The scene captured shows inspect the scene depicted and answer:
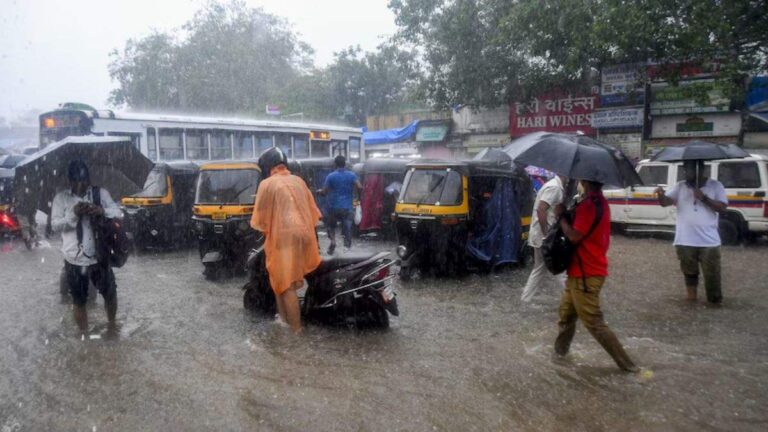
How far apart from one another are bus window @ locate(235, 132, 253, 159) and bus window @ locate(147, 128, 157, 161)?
258 centimetres

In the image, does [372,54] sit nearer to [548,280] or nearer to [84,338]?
[548,280]

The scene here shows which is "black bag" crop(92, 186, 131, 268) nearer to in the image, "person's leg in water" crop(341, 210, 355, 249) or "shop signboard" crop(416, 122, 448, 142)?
"person's leg in water" crop(341, 210, 355, 249)

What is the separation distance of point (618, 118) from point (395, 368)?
54.8ft

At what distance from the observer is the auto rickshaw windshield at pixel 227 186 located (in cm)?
938

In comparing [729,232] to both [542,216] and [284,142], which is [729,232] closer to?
[542,216]

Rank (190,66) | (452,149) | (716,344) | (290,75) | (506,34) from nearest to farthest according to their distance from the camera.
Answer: (716,344)
(506,34)
(452,149)
(190,66)
(290,75)

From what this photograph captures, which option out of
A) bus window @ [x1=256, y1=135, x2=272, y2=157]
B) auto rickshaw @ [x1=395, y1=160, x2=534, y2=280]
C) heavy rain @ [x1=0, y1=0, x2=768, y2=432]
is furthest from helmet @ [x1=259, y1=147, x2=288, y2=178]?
bus window @ [x1=256, y1=135, x2=272, y2=157]

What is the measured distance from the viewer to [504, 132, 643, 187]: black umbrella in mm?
4633

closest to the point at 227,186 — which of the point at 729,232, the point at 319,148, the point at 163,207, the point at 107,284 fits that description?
the point at 163,207

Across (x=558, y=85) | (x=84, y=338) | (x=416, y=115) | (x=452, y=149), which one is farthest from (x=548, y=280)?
(x=416, y=115)

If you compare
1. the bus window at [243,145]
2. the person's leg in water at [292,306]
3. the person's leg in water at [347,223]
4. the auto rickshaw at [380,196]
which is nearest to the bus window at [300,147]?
the bus window at [243,145]

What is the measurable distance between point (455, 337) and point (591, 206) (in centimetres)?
204

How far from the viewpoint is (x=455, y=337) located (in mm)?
6000

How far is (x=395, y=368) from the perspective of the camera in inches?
199
